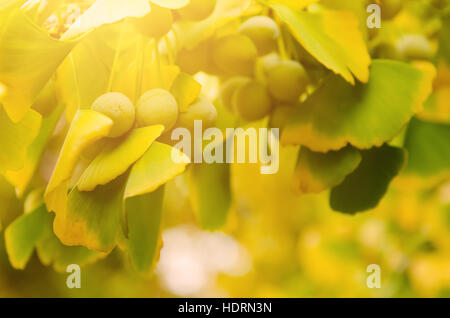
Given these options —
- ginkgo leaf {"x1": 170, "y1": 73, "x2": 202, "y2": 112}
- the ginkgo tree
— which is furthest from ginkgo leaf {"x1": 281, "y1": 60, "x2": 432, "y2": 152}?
ginkgo leaf {"x1": 170, "y1": 73, "x2": 202, "y2": 112}

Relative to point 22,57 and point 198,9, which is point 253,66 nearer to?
point 198,9

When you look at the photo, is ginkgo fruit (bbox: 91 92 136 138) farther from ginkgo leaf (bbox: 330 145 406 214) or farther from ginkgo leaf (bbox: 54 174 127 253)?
ginkgo leaf (bbox: 330 145 406 214)

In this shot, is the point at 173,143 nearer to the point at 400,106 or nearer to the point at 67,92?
the point at 67,92

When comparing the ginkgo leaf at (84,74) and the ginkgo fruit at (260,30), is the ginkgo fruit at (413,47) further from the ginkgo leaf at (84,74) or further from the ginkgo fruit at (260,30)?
the ginkgo leaf at (84,74)

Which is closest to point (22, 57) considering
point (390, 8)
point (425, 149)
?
point (390, 8)

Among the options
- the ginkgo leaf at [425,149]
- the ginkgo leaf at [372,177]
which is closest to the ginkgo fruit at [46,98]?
the ginkgo leaf at [372,177]

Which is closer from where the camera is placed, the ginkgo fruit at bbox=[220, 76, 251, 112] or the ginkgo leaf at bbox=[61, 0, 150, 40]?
the ginkgo leaf at bbox=[61, 0, 150, 40]
